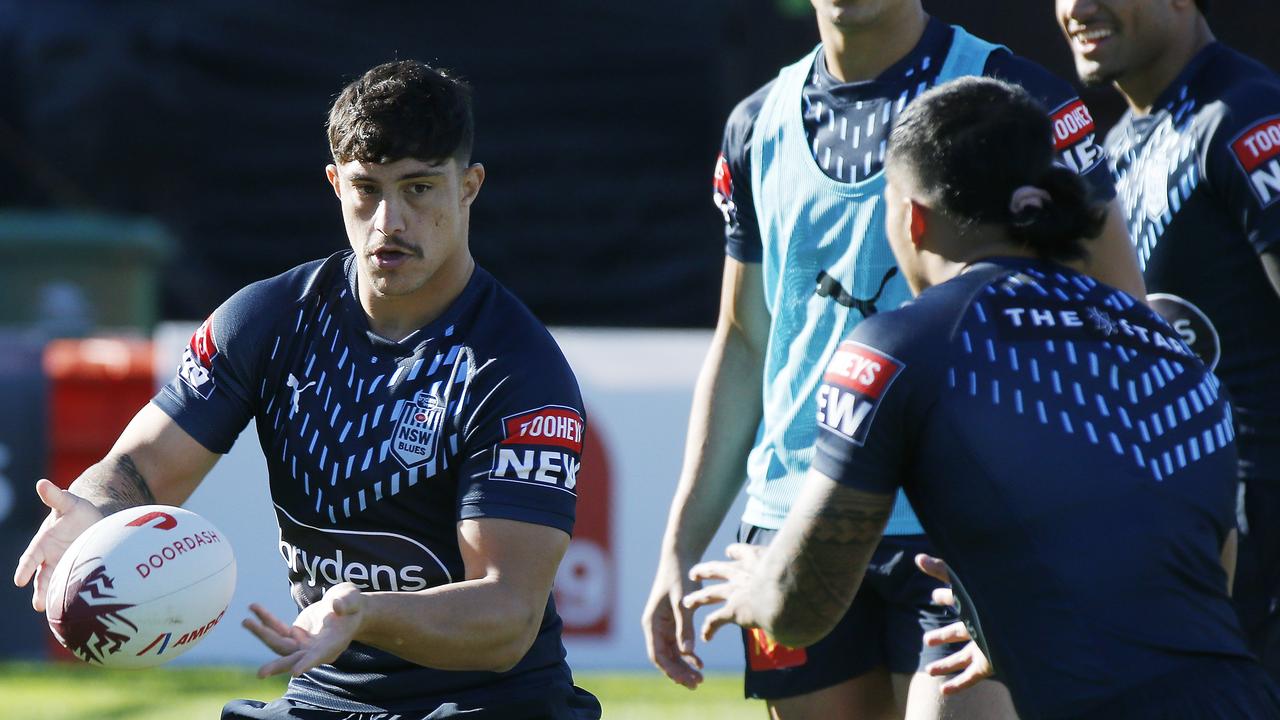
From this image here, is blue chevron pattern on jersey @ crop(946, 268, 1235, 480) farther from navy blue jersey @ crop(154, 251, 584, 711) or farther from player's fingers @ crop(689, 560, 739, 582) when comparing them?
navy blue jersey @ crop(154, 251, 584, 711)

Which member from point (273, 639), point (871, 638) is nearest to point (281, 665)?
point (273, 639)

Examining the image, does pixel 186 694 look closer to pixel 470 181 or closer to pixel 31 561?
pixel 31 561

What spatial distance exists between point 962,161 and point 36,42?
8.81 metres

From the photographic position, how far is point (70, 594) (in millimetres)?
3141

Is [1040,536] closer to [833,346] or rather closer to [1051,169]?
[1051,169]

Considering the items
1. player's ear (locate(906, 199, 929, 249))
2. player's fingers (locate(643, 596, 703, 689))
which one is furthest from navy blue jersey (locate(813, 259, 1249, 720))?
player's fingers (locate(643, 596, 703, 689))

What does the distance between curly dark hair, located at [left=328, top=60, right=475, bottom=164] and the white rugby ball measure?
83cm

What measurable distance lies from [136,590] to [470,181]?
1.12 m

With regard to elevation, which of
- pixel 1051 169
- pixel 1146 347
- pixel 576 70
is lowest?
pixel 576 70

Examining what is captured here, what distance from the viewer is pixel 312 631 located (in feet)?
9.18

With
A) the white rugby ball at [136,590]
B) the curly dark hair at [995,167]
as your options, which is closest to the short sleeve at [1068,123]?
the curly dark hair at [995,167]

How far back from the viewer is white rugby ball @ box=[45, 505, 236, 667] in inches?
123

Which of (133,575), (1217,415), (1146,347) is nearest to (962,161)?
(1146,347)

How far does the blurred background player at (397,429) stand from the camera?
337cm
